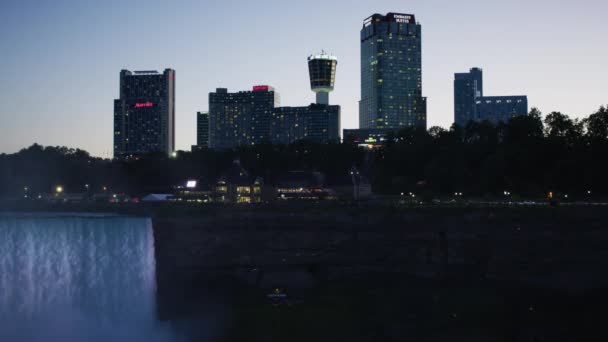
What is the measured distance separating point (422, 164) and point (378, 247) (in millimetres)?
79353

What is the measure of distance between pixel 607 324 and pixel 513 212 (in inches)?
851

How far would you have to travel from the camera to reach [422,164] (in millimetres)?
127938

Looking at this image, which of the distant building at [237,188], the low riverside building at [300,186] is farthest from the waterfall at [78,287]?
the low riverside building at [300,186]

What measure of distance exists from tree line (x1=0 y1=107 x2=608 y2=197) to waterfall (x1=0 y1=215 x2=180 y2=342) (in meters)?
54.4

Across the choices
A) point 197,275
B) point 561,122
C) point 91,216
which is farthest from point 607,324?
point 91,216

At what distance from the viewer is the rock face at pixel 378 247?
4634cm

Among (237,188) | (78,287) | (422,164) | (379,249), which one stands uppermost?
(422,164)

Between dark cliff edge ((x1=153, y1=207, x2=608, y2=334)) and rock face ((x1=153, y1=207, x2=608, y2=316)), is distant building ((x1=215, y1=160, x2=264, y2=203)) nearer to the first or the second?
dark cliff edge ((x1=153, y1=207, x2=608, y2=334))

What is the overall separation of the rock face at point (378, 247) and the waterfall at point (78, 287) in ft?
14.2

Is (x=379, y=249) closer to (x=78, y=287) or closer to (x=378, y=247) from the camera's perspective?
(x=378, y=247)

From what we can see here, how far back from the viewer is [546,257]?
48.5 metres

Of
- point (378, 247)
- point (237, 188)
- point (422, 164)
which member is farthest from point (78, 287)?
point (422, 164)

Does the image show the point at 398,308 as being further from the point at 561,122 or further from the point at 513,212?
the point at 561,122

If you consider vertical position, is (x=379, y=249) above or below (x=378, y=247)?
below
